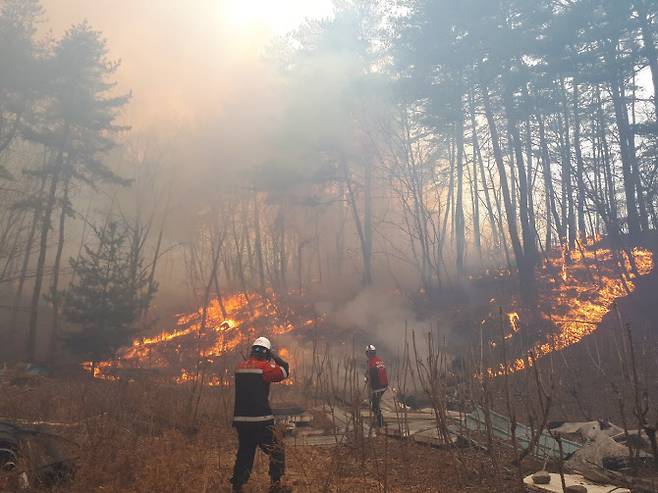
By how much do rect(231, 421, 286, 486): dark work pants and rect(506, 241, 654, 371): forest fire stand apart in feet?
31.6

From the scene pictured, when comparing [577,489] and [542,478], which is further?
[542,478]

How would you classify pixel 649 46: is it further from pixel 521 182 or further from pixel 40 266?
pixel 40 266

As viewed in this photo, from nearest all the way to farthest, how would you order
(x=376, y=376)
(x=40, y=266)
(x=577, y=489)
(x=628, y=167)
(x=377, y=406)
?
(x=577, y=489) < (x=377, y=406) < (x=376, y=376) < (x=628, y=167) < (x=40, y=266)

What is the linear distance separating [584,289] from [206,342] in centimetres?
1613

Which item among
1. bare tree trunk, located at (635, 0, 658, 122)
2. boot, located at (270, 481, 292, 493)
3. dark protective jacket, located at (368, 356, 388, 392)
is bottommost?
boot, located at (270, 481, 292, 493)

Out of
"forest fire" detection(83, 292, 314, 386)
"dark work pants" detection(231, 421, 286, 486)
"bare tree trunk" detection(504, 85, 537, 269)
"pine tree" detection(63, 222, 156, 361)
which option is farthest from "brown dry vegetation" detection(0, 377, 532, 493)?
"bare tree trunk" detection(504, 85, 537, 269)

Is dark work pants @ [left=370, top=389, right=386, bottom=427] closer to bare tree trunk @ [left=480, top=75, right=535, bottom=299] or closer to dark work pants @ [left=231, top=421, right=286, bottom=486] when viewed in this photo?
dark work pants @ [left=231, top=421, right=286, bottom=486]

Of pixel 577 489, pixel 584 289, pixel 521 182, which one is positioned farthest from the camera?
pixel 521 182

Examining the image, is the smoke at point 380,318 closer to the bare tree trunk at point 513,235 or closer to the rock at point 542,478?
the bare tree trunk at point 513,235

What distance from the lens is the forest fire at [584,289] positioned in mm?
14250

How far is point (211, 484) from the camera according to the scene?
605cm

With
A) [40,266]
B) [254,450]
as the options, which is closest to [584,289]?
[254,450]

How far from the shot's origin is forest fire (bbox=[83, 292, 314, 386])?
61.6 feet

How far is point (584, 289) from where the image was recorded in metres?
16.3
